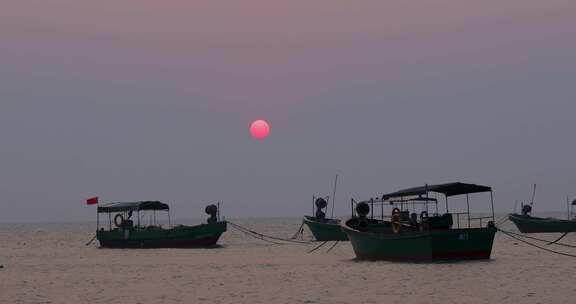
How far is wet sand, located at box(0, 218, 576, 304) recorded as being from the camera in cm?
3338

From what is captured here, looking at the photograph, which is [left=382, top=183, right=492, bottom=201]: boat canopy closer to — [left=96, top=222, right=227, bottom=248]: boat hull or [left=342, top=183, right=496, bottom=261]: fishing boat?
[left=342, top=183, right=496, bottom=261]: fishing boat

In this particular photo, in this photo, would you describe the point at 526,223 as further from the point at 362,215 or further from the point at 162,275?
the point at 162,275

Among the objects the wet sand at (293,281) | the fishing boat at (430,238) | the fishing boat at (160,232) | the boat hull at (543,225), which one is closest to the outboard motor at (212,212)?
the fishing boat at (160,232)

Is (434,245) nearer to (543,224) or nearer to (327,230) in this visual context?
(327,230)

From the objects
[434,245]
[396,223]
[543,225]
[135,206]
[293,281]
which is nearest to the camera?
[293,281]

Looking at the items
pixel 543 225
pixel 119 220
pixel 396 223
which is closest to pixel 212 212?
pixel 119 220

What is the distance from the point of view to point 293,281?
40219mm

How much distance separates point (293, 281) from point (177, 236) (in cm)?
2777

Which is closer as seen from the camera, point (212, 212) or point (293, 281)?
point (293, 281)

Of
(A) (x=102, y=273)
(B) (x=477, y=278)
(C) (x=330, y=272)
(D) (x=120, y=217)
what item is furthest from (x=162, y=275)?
(D) (x=120, y=217)

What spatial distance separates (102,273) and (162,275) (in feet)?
15.4

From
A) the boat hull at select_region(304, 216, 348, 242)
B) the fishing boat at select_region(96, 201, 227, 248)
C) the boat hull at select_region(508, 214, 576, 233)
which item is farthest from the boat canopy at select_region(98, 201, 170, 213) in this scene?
the boat hull at select_region(508, 214, 576, 233)

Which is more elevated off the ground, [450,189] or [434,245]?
[450,189]

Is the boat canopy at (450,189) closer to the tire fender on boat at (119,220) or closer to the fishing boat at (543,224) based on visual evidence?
the tire fender on boat at (119,220)
